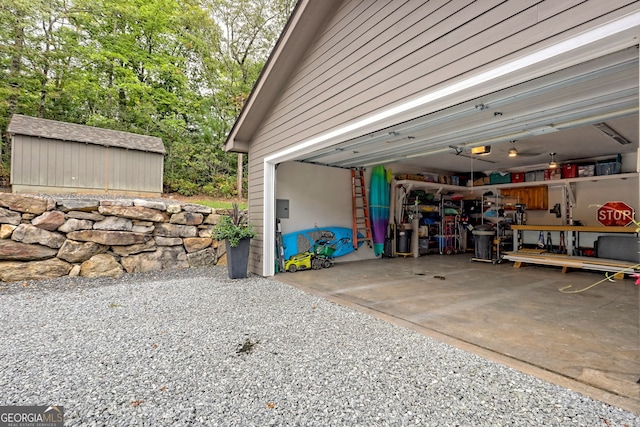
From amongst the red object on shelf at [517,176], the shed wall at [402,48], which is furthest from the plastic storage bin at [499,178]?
the shed wall at [402,48]

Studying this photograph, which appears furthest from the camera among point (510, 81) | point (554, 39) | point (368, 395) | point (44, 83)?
point (44, 83)

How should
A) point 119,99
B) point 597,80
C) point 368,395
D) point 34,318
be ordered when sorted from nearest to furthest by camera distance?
point 368,395 < point 597,80 < point 34,318 < point 119,99

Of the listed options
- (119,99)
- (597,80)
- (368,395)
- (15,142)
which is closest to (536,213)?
(597,80)

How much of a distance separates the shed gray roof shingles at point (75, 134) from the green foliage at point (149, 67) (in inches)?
85.3

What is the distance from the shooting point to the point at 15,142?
6.07 meters

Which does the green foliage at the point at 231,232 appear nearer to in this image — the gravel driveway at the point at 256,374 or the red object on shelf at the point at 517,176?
the gravel driveway at the point at 256,374

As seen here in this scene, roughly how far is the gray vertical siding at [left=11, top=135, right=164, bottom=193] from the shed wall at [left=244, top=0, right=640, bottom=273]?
166 inches

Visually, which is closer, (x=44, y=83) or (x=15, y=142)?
(x=15, y=142)

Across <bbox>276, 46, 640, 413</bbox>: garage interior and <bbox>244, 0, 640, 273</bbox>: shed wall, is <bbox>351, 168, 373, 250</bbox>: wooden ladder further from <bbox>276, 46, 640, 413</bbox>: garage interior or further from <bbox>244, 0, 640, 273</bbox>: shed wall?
<bbox>244, 0, 640, 273</bbox>: shed wall

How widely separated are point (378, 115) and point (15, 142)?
299 inches

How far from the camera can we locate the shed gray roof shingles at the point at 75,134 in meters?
6.23

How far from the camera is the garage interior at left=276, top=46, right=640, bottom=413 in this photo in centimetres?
239

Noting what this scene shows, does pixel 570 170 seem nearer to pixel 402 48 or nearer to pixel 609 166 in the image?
pixel 609 166

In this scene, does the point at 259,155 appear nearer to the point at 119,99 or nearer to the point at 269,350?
the point at 269,350
